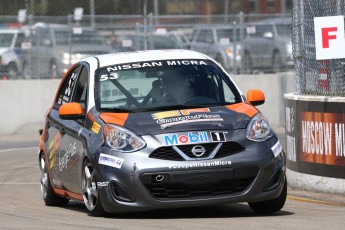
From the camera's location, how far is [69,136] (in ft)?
36.0

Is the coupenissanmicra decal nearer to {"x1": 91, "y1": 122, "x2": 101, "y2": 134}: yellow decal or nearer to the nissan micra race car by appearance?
the nissan micra race car

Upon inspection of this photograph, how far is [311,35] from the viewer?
13.1 metres

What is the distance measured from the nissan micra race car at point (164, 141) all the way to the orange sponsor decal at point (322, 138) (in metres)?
1.34

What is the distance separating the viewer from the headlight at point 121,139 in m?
9.72

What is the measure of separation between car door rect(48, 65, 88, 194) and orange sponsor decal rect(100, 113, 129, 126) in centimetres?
30

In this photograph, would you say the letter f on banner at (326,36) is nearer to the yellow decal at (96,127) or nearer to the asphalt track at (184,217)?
the asphalt track at (184,217)

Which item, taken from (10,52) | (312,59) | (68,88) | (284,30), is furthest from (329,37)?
(284,30)

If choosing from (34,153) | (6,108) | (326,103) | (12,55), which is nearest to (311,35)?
(326,103)

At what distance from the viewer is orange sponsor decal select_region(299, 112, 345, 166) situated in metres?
11.9

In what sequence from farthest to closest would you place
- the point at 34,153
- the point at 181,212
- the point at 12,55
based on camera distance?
the point at 12,55 < the point at 34,153 < the point at 181,212

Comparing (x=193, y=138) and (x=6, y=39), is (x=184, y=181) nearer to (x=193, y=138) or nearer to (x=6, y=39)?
(x=193, y=138)

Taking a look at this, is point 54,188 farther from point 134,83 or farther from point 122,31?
point 122,31

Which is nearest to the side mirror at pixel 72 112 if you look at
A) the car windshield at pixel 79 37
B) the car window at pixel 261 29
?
the car windshield at pixel 79 37

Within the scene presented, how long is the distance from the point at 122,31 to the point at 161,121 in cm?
1736
